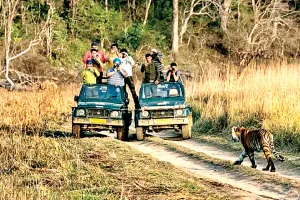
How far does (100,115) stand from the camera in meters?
14.1

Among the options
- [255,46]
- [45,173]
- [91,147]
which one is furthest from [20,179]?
[255,46]

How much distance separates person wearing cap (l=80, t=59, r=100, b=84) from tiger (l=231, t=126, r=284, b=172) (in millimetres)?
5254

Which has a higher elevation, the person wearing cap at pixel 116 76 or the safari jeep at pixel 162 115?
the person wearing cap at pixel 116 76

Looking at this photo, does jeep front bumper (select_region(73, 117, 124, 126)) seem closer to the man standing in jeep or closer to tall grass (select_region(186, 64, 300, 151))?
the man standing in jeep

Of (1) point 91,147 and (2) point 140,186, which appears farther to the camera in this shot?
(1) point 91,147

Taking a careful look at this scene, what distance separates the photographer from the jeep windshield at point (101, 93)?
48.1ft

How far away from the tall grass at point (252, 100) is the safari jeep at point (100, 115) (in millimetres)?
2629

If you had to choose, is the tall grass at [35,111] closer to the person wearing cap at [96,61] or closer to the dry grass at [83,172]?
the dry grass at [83,172]

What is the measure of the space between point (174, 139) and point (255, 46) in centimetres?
2551

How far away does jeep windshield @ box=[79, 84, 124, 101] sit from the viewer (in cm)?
1467

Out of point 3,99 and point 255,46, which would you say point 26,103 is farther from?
point 255,46

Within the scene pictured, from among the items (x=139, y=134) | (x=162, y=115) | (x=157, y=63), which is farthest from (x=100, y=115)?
(x=157, y=63)

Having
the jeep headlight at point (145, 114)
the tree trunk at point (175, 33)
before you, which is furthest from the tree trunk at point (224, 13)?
the jeep headlight at point (145, 114)

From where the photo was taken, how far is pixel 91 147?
41.5 ft
